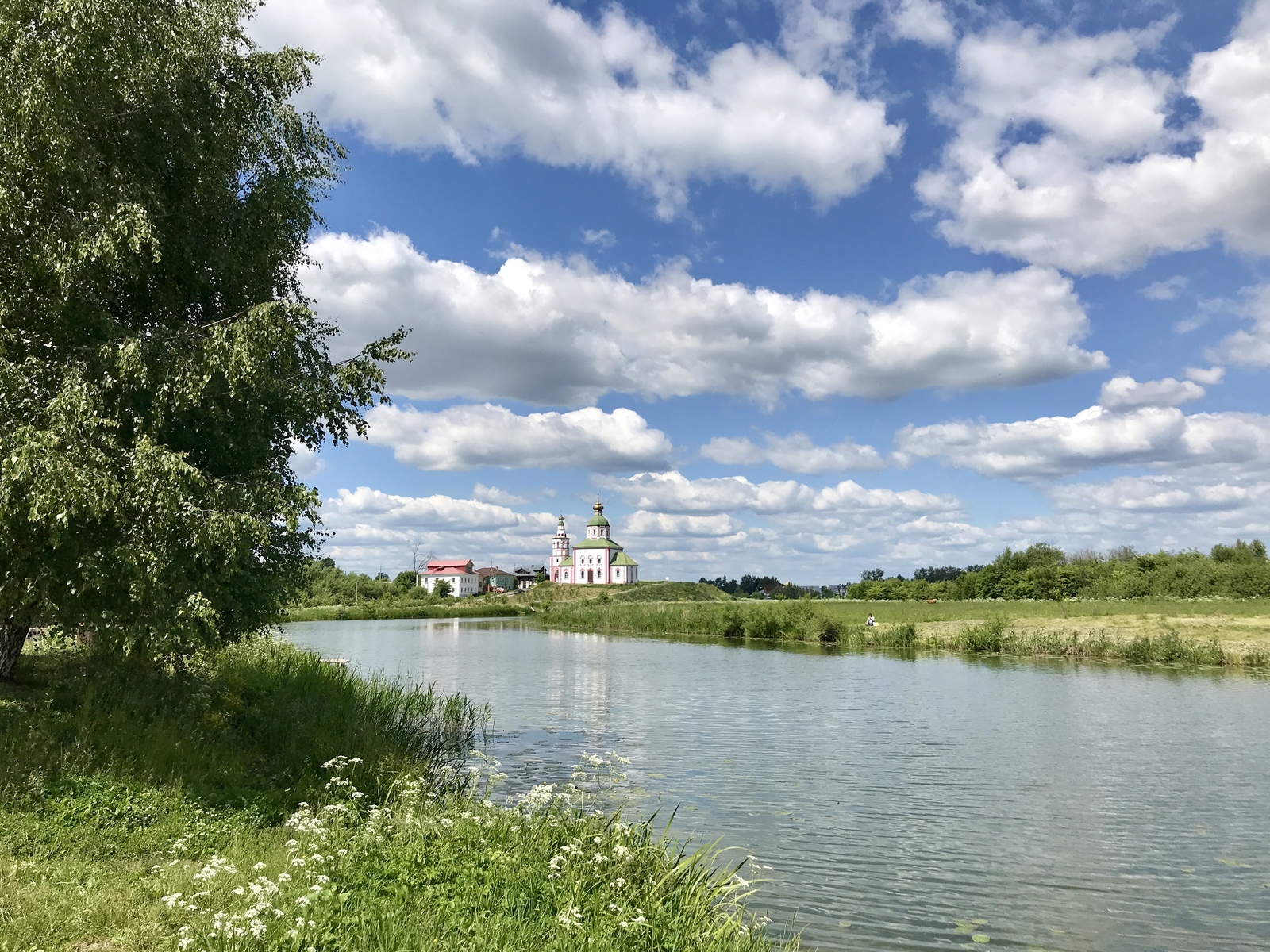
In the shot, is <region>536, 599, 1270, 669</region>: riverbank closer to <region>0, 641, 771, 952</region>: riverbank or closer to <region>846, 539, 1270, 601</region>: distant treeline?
<region>846, 539, 1270, 601</region>: distant treeline

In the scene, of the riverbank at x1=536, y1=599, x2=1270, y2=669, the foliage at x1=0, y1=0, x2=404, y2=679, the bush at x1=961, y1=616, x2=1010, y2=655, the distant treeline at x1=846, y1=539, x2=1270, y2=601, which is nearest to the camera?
the foliage at x1=0, y1=0, x2=404, y2=679

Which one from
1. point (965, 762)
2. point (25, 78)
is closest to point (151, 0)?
point (25, 78)

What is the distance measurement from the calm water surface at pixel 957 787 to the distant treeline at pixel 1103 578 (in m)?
59.9

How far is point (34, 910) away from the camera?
780 cm

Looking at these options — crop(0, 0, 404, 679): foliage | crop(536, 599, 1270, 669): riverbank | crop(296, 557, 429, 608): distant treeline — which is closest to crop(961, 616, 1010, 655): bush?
crop(536, 599, 1270, 669): riverbank

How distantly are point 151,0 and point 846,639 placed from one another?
6029cm

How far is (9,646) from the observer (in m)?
16.0

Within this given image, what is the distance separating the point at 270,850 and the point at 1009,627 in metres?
58.2

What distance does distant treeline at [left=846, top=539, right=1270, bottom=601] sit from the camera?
88.9m

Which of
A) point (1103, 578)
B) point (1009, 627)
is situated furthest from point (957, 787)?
point (1103, 578)

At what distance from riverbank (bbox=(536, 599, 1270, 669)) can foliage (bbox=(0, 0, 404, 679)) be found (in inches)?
1950

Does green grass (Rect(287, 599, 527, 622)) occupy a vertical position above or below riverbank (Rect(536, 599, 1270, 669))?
below

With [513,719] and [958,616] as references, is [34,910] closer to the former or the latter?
[513,719]

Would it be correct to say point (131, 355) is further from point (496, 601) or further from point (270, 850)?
point (496, 601)
